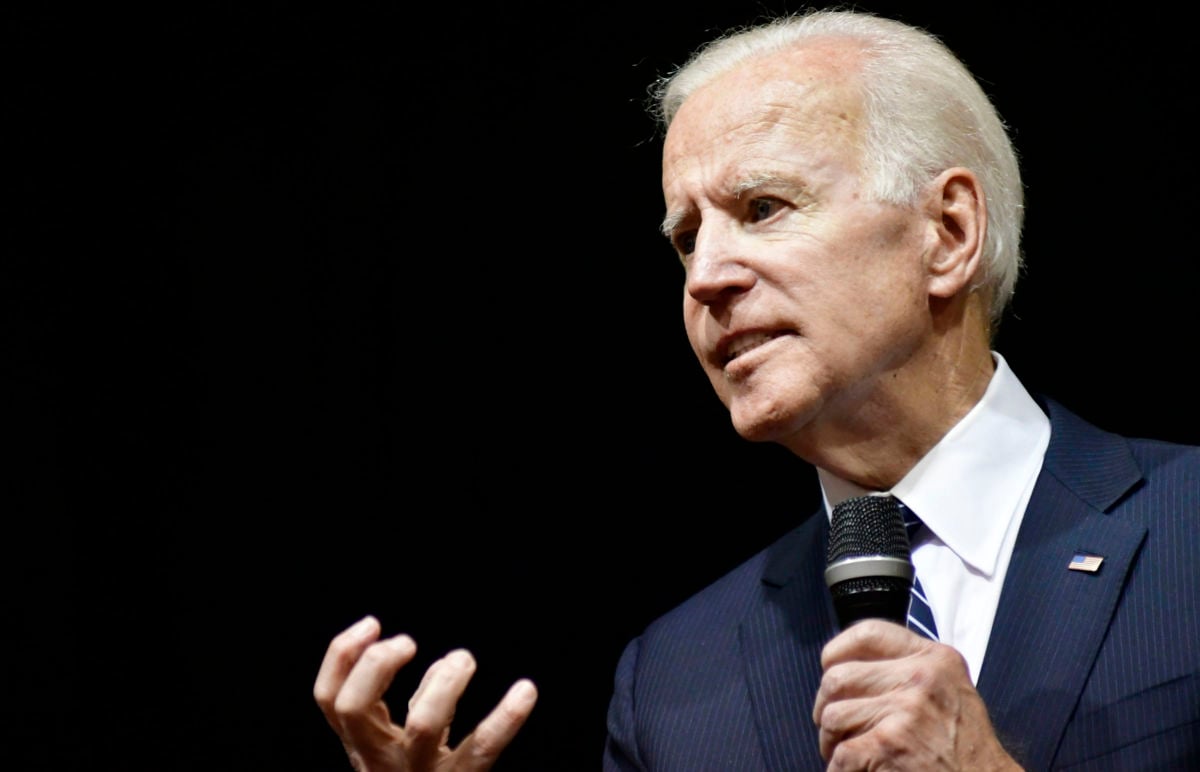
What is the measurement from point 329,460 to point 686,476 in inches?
29.4

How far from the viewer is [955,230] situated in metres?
2.13

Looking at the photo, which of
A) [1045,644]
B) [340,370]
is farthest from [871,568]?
[340,370]

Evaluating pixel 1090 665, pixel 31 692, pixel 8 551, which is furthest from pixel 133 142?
pixel 1090 665

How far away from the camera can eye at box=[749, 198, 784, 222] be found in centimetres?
207

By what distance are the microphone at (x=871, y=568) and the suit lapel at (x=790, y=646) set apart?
19.5 inches

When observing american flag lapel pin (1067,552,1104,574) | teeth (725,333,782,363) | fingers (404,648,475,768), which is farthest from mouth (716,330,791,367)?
fingers (404,648,475,768)

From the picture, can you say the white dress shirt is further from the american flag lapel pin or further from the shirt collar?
the american flag lapel pin

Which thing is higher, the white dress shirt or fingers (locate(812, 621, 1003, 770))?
fingers (locate(812, 621, 1003, 770))

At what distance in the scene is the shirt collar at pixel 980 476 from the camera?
2.02 metres

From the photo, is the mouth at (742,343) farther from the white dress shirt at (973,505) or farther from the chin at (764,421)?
the white dress shirt at (973,505)

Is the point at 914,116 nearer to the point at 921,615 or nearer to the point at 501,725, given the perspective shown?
the point at 921,615

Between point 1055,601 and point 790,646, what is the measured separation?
43 centimetres

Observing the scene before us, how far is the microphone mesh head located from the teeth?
422 millimetres

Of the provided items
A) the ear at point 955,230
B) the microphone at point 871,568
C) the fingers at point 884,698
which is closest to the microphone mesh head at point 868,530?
the microphone at point 871,568
